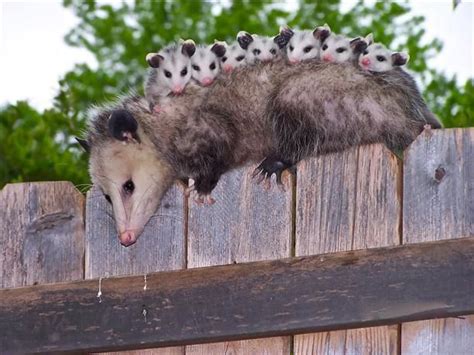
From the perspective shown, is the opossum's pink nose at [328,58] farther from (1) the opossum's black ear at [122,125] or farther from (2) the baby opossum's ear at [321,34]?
(1) the opossum's black ear at [122,125]

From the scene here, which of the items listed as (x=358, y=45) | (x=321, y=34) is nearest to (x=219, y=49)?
(x=321, y=34)

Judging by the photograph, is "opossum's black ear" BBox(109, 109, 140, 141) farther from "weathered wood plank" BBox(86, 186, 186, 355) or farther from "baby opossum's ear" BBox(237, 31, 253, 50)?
"baby opossum's ear" BBox(237, 31, 253, 50)

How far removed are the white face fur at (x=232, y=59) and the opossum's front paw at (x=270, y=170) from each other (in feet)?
1.84

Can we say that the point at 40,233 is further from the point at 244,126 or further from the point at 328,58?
the point at 328,58

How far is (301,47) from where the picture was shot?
3168 mm

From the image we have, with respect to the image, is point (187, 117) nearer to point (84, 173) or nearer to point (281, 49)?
point (281, 49)

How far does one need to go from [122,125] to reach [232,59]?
0.51m

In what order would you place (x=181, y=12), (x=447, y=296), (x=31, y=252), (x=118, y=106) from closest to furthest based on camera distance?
(x=447, y=296) → (x=31, y=252) → (x=118, y=106) → (x=181, y=12)

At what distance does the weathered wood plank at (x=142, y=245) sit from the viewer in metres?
2.53

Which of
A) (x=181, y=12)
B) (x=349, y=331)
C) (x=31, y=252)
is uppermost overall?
(x=181, y=12)

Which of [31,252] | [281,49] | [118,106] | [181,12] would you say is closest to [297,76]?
[281,49]

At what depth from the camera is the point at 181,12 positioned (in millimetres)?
6457

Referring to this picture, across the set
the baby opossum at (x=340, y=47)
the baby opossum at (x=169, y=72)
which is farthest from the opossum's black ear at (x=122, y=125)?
the baby opossum at (x=340, y=47)

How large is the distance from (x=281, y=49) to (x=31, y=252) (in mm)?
1038
